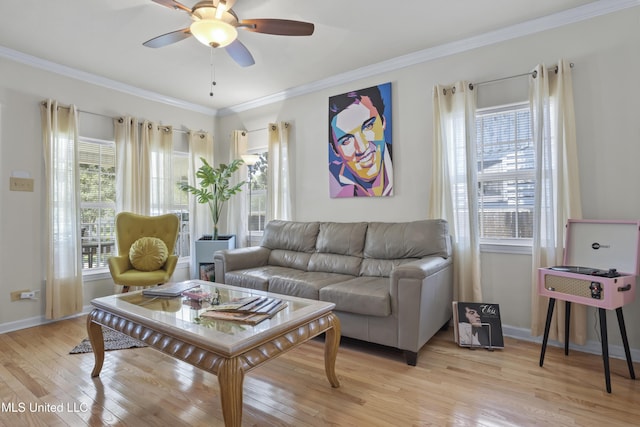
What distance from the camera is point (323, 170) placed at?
409 centimetres

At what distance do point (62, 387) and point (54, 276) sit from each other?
1742mm

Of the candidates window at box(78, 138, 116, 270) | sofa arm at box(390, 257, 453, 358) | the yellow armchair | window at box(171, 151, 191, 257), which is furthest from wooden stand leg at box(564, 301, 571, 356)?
window at box(78, 138, 116, 270)

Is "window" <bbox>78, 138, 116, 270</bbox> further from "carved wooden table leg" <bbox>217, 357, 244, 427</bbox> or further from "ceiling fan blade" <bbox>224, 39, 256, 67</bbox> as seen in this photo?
"carved wooden table leg" <bbox>217, 357, 244, 427</bbox>

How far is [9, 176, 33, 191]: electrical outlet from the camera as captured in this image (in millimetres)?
3262

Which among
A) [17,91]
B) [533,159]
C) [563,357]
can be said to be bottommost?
[563,357]

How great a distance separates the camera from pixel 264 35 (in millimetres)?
2986

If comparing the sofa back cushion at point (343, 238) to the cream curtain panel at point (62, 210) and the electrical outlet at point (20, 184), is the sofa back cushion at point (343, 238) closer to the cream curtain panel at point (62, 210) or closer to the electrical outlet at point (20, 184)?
the cream curtain panel at point (62, 210)

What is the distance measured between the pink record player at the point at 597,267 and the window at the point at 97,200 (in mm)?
4426

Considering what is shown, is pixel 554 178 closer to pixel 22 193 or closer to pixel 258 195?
pixel 258 195

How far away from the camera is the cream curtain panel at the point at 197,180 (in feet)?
15.7

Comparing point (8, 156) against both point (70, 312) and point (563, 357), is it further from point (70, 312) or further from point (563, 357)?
point (563, 357)

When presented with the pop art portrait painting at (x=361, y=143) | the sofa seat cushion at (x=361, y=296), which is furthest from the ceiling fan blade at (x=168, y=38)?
the sofa seat cushion at (x=361, y=296)

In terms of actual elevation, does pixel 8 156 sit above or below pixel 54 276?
above

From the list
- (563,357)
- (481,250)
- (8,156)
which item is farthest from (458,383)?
(8,156)
